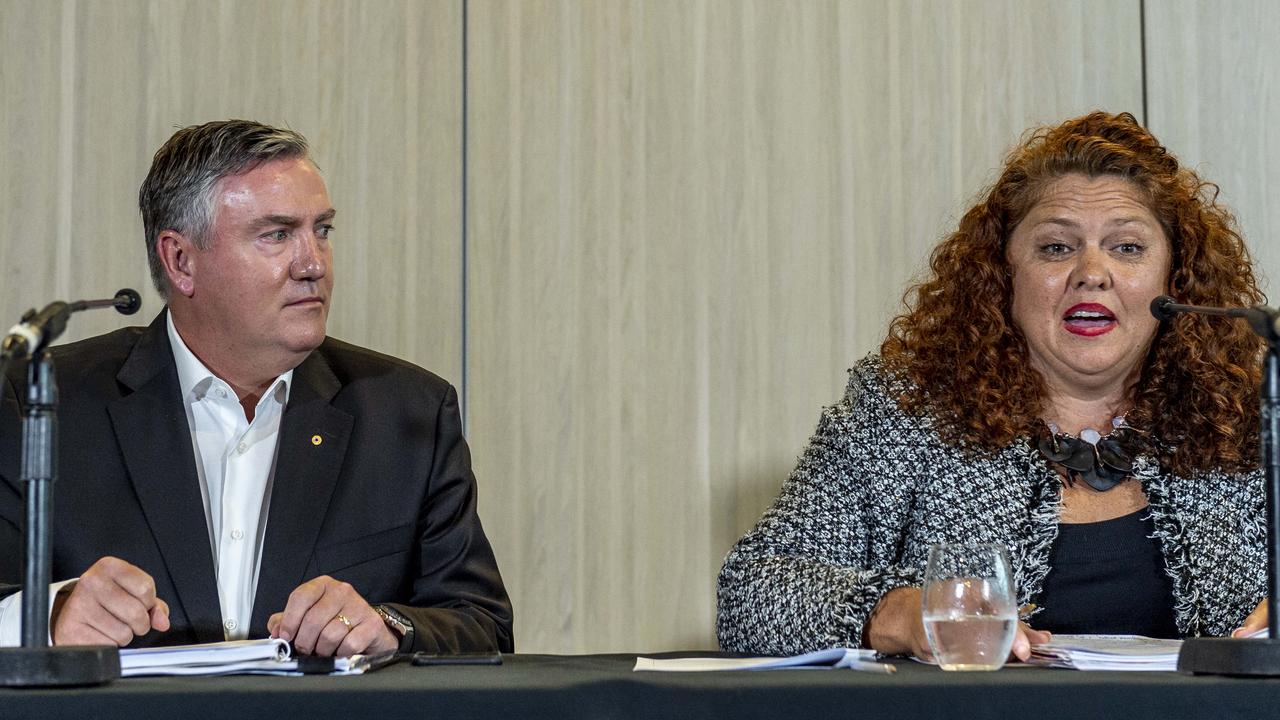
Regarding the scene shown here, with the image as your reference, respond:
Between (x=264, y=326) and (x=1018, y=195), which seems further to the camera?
(x=1018, y=195)

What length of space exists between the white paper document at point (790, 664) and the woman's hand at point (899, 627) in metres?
0.26

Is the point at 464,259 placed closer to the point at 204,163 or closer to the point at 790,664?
the point at 204,163

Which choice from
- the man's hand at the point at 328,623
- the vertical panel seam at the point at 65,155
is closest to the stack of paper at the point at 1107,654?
the man's hand at the point at 328,623

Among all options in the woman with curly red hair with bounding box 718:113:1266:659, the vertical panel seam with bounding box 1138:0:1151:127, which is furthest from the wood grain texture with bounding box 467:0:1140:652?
the woman with curly red hair with bounding box 718:113:1266:659

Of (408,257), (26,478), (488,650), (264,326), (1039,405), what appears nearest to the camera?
(26,478)

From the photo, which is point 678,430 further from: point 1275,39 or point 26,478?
point 26,478

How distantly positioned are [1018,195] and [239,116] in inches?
62.7

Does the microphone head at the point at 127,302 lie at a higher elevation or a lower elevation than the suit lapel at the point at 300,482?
higher

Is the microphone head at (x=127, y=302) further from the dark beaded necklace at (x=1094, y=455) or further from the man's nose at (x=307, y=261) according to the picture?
the dark beaded necklace at (x=1094, y=455)

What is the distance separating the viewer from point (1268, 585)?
1355 millimetres

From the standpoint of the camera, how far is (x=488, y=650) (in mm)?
2037

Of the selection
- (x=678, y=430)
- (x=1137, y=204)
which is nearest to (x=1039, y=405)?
(x=1137, y=204)

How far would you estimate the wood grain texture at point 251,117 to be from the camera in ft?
9.58

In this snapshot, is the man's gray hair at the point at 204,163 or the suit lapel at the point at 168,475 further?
the man's gray hair at the point at 204,163
